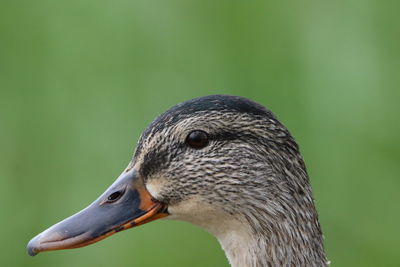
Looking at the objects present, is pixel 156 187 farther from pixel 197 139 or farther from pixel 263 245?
pixel 263 245

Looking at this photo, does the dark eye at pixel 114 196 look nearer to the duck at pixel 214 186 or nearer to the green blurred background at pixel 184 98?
the duck at pixel 214 186

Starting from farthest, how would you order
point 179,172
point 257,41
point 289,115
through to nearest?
1. point 257,41
2. point 289,115
3. point 179,172

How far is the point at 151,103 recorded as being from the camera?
5.80 metres

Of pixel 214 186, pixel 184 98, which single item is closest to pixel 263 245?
pixel 214 186

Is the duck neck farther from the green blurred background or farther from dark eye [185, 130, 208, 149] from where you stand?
the green blurred background

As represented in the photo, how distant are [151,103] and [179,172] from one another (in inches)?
100

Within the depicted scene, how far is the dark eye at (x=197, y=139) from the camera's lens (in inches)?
129

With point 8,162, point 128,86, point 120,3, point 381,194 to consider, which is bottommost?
point 381,194

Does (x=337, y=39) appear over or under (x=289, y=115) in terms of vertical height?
over

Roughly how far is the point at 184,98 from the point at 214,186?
250 cm

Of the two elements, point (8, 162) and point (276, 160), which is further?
point (8, 162)

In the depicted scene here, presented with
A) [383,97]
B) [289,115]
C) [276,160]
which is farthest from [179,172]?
[383,97]

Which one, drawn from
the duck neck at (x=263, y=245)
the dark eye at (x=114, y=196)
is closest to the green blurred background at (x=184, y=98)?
the duck neck at (x=263, y=245)

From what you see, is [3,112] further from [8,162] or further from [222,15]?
[222,15]
